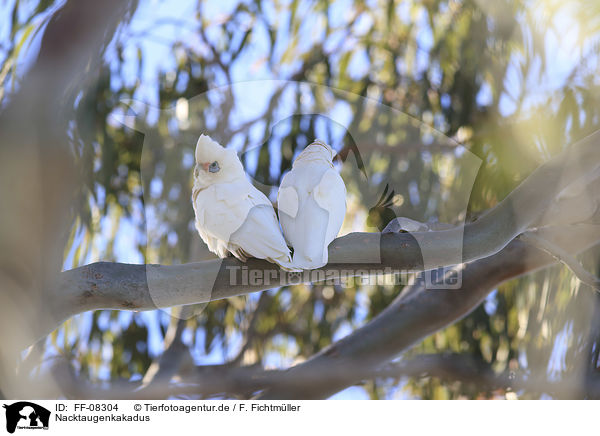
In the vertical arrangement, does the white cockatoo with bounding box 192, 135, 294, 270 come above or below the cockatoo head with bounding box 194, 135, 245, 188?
below

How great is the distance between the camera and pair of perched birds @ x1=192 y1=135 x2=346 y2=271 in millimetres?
982

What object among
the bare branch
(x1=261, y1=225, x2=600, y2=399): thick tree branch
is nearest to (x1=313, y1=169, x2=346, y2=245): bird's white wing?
the bare branch

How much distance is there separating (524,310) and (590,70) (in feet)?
2.35

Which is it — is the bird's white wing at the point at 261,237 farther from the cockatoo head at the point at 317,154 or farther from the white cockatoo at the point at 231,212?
the cockatoo head at the point at 317,154

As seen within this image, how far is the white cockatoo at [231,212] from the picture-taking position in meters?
0.98

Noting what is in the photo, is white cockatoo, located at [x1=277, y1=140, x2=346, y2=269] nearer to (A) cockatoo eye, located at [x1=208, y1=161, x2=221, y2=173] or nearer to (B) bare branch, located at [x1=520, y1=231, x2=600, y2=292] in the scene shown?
(A) cockatoo eye, located at [x1=208, y1=161, x2=221, y2=173]

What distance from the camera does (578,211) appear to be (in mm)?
1164

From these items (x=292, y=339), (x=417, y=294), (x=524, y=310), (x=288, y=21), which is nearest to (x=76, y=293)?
(x=417, y=294)

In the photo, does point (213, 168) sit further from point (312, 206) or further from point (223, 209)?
point (312, 206)

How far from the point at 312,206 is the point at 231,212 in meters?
Result: 0.13

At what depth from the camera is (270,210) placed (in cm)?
105
